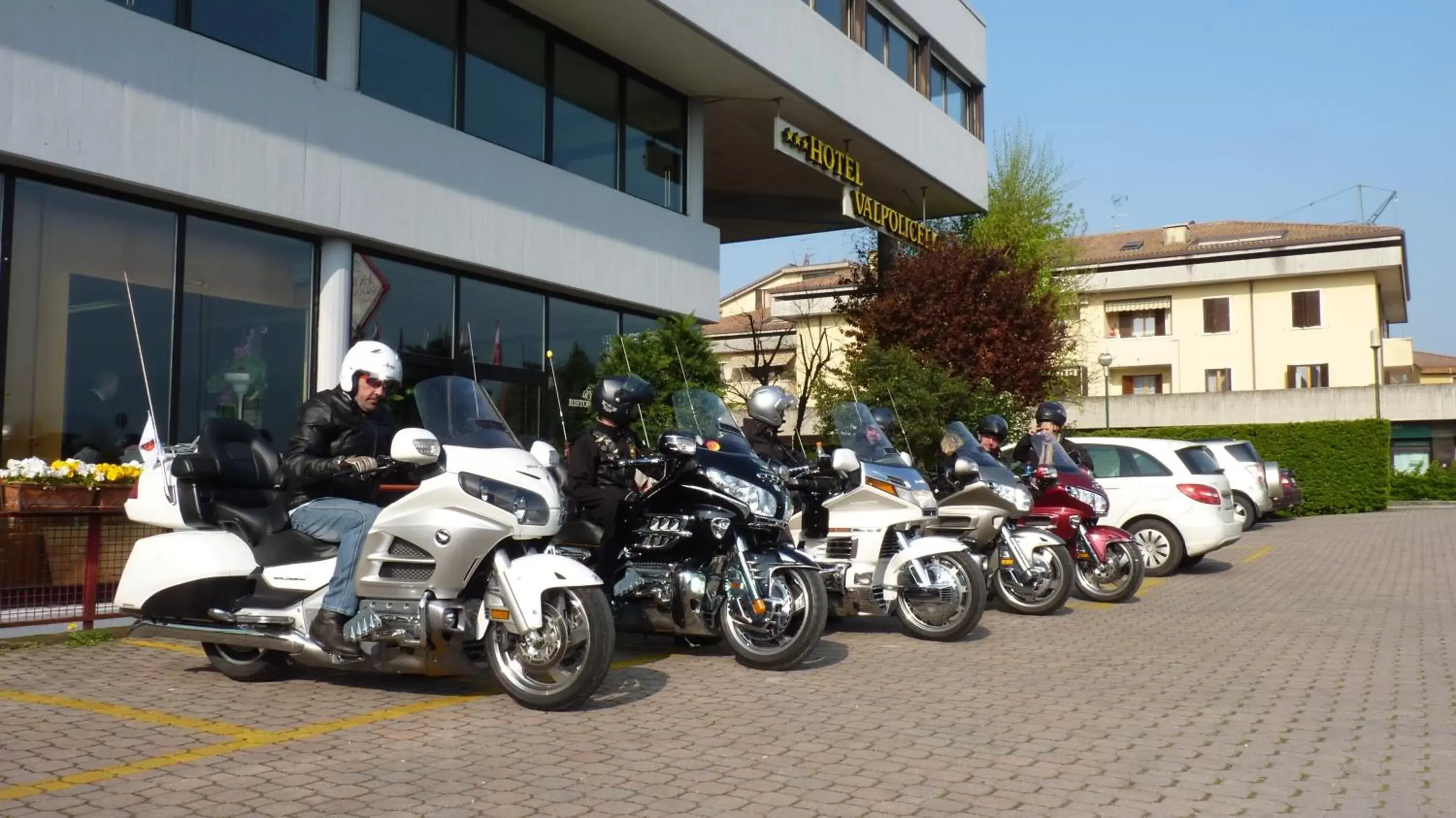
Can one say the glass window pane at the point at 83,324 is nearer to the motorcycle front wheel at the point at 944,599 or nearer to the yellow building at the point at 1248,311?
the motorcycle front wheel at the point at 944,599

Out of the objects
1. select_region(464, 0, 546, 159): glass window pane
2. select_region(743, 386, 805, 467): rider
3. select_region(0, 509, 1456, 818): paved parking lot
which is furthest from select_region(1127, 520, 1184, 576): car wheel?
select_region(464, 0, 546, 159): glass window pane

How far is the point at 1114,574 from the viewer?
11367 mm

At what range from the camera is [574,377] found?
16359 millimetres

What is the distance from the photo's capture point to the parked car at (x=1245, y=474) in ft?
76.0

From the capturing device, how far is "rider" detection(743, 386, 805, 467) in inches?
377

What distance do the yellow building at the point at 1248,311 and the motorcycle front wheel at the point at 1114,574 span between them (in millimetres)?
37909

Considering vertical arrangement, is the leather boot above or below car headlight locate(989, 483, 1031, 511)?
below

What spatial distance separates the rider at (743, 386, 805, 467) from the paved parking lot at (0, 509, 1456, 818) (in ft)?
5.34

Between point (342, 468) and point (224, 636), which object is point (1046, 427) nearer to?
point (342, 468)

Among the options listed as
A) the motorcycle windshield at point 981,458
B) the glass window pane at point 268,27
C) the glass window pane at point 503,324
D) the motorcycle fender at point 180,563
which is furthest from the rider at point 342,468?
the glass window pane at point 503,324

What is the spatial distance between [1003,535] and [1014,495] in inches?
14.5

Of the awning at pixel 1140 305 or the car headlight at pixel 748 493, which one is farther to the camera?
the awning at pixel 1140 305

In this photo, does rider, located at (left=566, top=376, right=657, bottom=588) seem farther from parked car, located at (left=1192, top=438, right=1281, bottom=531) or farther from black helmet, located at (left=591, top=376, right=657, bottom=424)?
parked car, located at (left=1192, top=438, right=1281, bottom=531)

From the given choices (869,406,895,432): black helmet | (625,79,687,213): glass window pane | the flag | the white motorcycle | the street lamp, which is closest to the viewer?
the white motorcycle
